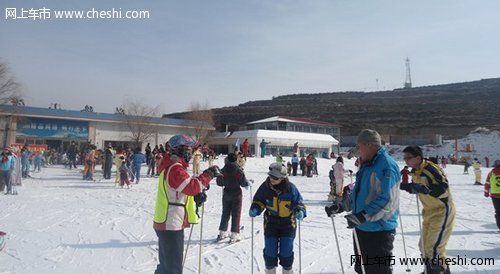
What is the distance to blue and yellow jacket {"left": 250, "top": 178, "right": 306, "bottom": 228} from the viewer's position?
4.26 metres

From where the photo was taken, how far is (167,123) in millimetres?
40375

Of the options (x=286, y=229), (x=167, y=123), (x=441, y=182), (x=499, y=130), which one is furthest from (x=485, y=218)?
(x=499, y=130)

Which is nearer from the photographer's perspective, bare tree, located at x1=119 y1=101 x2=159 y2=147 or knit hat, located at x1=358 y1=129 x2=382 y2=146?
knit hat, located at x1=358 y1=129 x2=382 y2=146

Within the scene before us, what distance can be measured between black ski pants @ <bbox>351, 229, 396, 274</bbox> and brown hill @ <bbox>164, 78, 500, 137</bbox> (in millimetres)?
56735

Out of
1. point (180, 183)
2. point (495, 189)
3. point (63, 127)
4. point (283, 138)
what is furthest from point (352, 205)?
point (63, 127)

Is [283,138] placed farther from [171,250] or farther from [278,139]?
[171,250]

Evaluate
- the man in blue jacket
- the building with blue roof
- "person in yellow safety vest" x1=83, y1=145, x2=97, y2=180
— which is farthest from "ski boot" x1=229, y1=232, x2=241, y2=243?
the building with blue roof

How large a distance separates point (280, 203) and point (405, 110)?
79.7m

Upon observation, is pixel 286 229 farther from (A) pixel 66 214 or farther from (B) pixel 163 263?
(A) pixel 66 214

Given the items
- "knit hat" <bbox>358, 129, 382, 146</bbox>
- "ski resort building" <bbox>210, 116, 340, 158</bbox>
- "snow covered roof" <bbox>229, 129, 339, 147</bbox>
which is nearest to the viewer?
"knit hat" <bbox>358, 129, 382, 146</bbox>

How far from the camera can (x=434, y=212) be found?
14.7 ft

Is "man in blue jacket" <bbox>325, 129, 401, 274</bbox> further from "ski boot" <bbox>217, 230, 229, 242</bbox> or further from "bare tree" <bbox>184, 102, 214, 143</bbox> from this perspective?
"bare tree" <bbox>184, 102, 214, 143</bbox>

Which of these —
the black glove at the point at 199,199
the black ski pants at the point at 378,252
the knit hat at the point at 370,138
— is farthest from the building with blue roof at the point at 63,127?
the black ski pants at the point at 378,252

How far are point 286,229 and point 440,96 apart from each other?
91.2 metres
